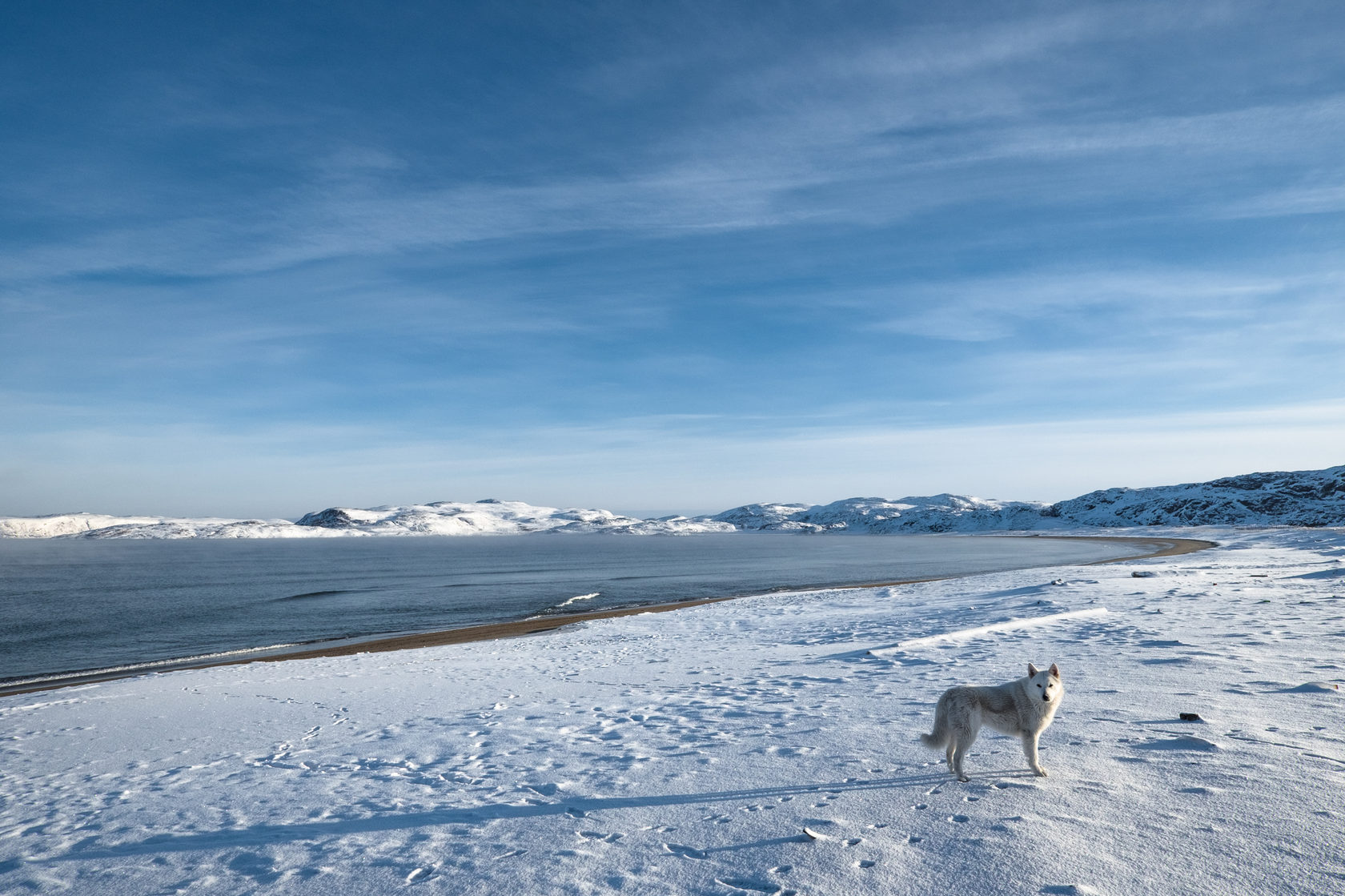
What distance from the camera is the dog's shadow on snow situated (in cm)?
660

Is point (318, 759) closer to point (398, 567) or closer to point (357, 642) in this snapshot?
point (357, 642)

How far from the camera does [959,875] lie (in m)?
4.96

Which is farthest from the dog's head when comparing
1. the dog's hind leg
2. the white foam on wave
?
the white foam on wave

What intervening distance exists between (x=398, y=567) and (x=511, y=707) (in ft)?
289

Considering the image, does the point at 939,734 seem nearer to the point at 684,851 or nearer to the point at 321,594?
the point at 684,851

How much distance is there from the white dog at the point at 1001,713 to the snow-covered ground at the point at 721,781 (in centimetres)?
43

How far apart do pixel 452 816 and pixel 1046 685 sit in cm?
613

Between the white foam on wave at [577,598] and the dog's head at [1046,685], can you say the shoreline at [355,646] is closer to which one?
the white foam on wave at [577,598]

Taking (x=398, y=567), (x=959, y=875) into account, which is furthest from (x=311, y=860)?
(x=398, y=567)

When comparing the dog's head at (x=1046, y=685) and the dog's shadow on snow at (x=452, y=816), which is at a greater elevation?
the dog's head at (x=1046, y=685)

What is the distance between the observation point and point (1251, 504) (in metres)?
172

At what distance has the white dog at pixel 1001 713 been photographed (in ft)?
21.5

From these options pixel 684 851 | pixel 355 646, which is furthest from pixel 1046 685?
pixel 355 646

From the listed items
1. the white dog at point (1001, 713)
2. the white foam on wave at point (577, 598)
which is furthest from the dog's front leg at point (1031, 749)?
the white foam on wave at point (577, 598)
